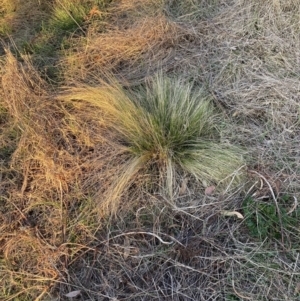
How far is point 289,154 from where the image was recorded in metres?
2.14

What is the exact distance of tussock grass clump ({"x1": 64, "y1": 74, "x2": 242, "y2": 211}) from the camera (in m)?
2.07

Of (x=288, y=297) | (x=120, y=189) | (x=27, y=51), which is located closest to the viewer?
(x=288, y=297)

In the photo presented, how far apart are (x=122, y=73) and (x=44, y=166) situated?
808mm

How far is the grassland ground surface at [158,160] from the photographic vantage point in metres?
1.84

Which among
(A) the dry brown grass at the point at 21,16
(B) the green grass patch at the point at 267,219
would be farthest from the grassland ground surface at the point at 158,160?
(A) the dry brown grass at the point at 21,16

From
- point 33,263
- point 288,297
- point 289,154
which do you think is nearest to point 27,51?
point 33,263

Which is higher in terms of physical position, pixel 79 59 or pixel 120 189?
pixel 79 59

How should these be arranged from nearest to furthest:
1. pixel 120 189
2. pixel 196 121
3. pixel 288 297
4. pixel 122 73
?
pixel 288 297
pixel 120 189
pixel 196 121
pixel 122 73

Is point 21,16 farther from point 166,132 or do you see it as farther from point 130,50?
point 166,132

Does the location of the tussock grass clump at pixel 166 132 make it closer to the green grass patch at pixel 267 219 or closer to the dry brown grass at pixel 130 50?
the green grass patch at pixel 267 219

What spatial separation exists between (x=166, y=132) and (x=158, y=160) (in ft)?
0.47

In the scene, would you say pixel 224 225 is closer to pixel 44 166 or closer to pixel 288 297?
pixel 288 297

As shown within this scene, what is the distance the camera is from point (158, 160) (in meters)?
2.13

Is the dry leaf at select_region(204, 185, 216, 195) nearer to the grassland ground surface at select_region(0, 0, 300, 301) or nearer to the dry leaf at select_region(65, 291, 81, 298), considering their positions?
the grassland ground surface at select_region(0, 0, 300, 301)
